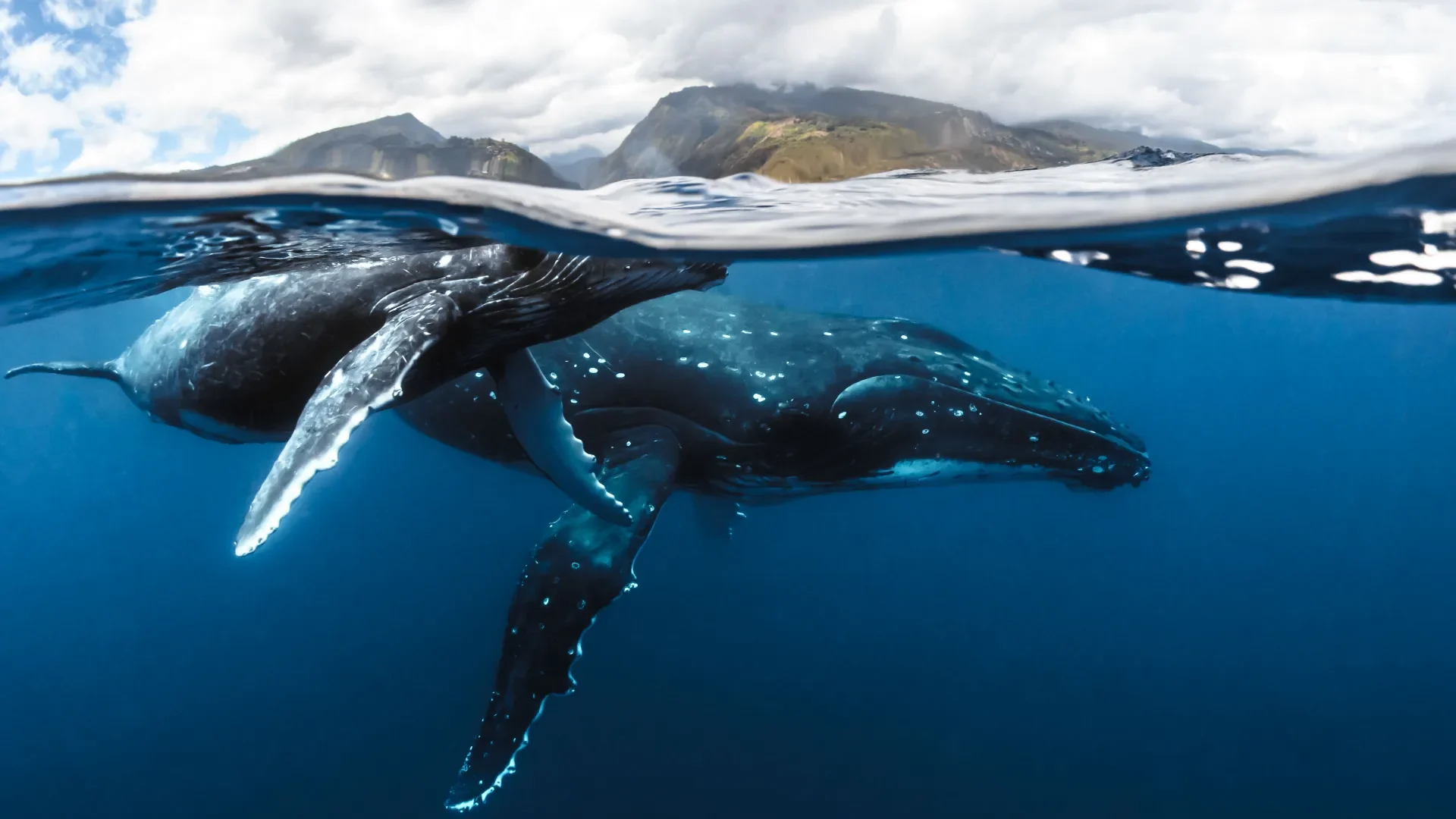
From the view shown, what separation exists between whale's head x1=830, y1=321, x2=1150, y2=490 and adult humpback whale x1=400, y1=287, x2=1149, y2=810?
16mm

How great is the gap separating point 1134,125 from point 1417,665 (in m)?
25.4

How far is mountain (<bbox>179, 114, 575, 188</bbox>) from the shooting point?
448 cm

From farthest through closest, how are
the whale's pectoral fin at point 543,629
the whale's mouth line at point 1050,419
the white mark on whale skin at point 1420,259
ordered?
the whale's mouth line at point 1050,419, the white mark on whale skin at point 1420,259, the whale's pectoral fin at point 543,629

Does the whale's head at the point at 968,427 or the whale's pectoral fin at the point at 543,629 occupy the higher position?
the whale's head at the point at 968,427

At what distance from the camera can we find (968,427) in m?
6.95

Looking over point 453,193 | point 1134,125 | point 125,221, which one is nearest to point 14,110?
point 125,221

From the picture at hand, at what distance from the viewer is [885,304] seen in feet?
47.3

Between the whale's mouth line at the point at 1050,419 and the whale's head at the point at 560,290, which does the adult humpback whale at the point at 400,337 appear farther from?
the whale's mouth line at the point at 1050,419

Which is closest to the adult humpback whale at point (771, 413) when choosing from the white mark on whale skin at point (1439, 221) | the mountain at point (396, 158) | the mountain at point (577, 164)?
the mountain at point (577, 164)

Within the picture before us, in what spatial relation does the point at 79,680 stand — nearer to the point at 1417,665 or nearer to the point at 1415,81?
the point at 1415,81

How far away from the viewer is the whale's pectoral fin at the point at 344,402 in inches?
127

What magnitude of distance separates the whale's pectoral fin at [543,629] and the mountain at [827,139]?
Answer: 281cm

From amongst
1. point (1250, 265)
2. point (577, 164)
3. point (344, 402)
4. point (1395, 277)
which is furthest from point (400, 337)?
point (1395, 277)

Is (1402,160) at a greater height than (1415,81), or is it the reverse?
(1415,81)
